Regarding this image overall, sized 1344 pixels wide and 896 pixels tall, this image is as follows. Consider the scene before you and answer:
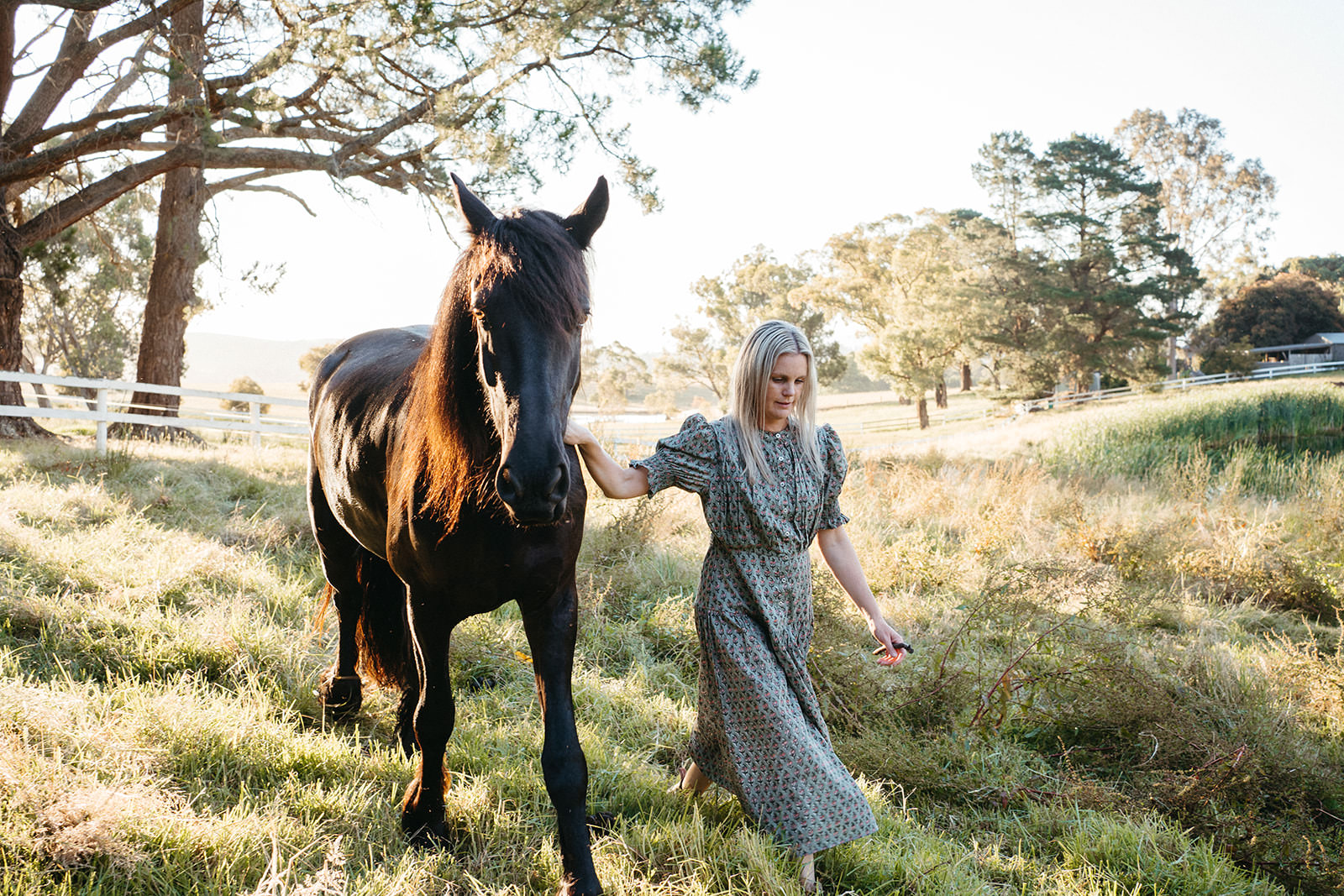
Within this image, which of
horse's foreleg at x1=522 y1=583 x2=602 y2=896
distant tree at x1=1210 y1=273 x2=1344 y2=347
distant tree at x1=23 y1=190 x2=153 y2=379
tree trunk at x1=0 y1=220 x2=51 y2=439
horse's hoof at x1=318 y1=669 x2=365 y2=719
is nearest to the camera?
horse's foreleg at x1=522 y1=583 x2=602 y2=896

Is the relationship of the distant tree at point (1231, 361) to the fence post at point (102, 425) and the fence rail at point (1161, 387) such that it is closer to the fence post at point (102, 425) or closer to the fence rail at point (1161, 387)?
the fence rail at point (1161, 387)

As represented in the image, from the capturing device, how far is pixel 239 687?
3189mm

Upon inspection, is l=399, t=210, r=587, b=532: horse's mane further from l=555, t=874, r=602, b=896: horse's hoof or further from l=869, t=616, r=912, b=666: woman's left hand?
l=869, t=616, r=912, b=666: woman's left hand

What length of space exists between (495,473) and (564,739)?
0.85 meters

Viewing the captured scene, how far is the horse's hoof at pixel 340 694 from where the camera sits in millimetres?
3283

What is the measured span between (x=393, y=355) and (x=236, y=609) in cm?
168

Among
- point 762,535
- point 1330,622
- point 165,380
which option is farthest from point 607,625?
point 165,380

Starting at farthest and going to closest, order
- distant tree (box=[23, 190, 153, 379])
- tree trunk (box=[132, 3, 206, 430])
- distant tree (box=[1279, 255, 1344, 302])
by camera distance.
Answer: distant tree (box=[1279, 255, 1344, 302]) < distant tree (box=[23, 190, 153, 379]) < tree trunk (box=[132, 3, 206, 430])

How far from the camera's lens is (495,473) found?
6.89ft

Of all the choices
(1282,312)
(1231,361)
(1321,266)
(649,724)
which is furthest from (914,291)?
(1321,266)

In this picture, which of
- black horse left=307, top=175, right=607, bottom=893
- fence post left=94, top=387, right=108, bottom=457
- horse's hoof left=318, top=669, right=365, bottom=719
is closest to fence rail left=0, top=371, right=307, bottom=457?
fence post left=94, top=387, right=108, bottom=457

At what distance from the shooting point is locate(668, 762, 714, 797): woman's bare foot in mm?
2676

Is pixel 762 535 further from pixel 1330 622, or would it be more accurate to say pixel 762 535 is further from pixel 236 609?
pixel 1330 622

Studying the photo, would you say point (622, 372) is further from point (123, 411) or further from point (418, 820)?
point (418, 820)
